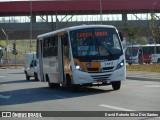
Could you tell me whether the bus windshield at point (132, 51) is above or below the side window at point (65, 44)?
below

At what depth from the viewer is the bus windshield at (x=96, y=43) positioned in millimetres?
21609

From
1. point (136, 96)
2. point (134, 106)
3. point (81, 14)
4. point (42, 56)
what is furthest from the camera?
point (81, 14)

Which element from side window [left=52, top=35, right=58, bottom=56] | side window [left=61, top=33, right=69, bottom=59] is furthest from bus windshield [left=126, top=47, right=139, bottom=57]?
side window [left=61, top=33, right=69, bottom=59]

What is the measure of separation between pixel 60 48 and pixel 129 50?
45.4 meters

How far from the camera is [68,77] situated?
22359mm

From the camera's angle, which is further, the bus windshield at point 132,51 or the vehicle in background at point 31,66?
the bus windshield at point 132,51

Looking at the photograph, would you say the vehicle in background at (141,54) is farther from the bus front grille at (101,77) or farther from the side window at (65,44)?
the bus front grille at (101,77)

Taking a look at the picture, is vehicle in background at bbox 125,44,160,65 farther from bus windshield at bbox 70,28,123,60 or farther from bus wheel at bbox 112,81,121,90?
bus windshield at bbox 70,28,123,60

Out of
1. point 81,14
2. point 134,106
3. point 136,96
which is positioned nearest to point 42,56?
point 136,96

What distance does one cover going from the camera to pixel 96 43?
21891 millimetres

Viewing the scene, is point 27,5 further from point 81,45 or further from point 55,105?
point 55,105

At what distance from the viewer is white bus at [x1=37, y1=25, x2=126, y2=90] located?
2133 centimetres

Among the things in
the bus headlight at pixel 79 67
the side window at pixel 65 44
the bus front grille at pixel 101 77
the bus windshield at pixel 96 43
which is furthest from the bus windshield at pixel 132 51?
the bus headlight at pixel 79 67

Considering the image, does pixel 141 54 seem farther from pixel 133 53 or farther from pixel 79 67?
pixel 79 67
